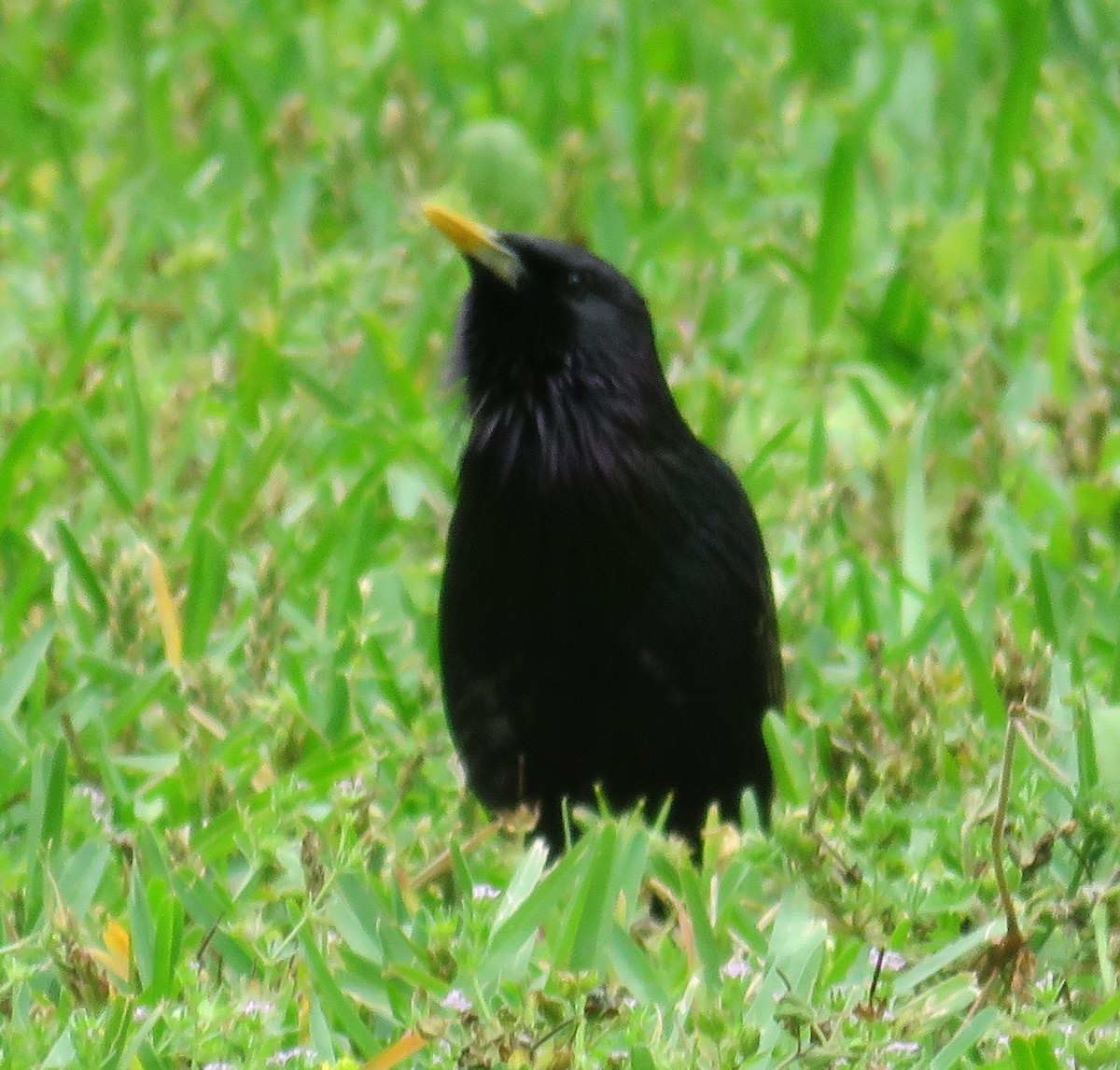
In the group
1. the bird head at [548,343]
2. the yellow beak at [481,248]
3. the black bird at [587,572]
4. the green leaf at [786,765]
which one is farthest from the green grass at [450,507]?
the yellow beak at [481,248]

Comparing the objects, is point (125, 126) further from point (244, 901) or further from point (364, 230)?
point (244, 901)

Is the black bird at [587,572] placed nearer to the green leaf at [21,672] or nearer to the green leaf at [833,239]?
the green leaf at [21,672]

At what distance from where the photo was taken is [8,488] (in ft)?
13.8

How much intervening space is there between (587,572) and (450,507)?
1229 mm

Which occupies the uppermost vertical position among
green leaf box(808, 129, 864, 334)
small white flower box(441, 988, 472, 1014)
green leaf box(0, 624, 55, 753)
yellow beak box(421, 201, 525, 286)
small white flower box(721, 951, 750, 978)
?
yellow beak box(421, 201, 525, 286)

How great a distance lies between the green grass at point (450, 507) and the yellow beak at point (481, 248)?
648 millimetres

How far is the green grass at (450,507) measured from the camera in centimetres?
269

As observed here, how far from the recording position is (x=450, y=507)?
453 centimetres

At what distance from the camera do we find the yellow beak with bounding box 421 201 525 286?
354cm

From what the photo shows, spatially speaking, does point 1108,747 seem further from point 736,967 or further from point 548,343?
point 548,343

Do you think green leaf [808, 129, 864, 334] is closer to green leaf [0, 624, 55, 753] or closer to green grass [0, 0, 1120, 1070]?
green grass [0, 0, 1120, 1070]

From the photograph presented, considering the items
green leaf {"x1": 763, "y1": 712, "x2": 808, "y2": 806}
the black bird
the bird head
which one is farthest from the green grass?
the bird head

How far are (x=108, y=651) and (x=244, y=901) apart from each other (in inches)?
38.9

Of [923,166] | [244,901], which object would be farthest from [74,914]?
[923,166]
